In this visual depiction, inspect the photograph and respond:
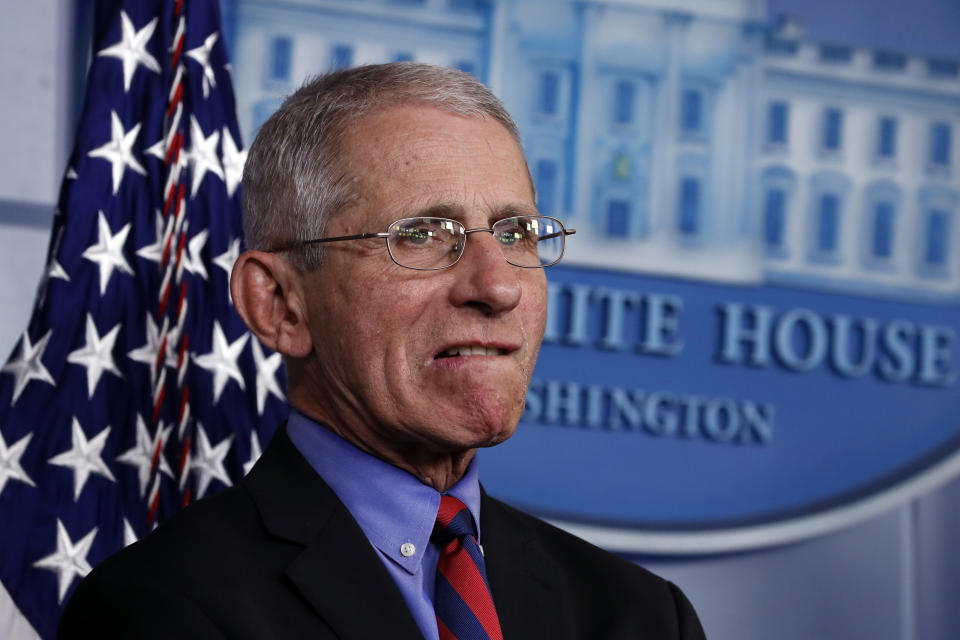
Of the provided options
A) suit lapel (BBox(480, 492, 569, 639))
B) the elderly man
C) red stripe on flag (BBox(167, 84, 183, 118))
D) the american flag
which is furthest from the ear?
red stripe on flag (BBox(167, 84, 183, 118))

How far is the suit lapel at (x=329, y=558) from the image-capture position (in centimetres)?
117

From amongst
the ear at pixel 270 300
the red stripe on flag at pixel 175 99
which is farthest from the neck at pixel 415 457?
the red stripe on flag at pixel 175 99

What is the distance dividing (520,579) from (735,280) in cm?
201

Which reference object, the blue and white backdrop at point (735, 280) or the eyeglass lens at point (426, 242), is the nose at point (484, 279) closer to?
the eyeglass lens at point (426, 242)

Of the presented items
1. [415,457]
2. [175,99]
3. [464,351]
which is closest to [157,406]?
[175,99]

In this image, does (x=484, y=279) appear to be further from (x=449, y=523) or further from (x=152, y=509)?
(x=152, y=509)

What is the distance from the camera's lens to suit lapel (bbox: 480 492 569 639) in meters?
1.34

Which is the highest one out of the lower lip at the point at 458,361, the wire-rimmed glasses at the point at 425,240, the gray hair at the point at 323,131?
the gray hair at the point at 323,131

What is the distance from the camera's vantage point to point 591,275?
3.10 metres

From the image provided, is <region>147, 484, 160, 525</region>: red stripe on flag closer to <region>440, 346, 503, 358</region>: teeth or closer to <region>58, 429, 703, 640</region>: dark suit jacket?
<region>58, 429, 703, 640</region>: dark suit jacket

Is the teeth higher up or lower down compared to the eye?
lower down

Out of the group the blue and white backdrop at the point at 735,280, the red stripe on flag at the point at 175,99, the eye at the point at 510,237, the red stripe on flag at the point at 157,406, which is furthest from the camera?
the blue and white backdrop at the point at 735,280

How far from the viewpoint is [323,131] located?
1.34 m

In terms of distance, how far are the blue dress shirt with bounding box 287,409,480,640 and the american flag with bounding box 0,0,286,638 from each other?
0.75m
